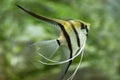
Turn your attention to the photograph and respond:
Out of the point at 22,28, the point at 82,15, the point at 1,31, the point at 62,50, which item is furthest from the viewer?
the point at 82,15

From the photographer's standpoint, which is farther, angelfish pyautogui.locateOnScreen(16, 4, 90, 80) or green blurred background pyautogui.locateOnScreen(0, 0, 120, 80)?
green blurred background pyautogui.locateOnScreen(0, 0, 120, 80)

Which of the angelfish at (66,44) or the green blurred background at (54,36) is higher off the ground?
the angelfish at (66,44)

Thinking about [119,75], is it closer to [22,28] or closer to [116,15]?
[116,15]

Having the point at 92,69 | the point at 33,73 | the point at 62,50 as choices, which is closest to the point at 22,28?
the point at 33,73

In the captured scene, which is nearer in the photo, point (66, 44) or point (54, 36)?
point (66, 44)

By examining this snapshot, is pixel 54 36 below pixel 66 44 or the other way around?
below

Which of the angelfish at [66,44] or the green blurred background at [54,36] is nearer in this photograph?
the angelfish at [66,44]

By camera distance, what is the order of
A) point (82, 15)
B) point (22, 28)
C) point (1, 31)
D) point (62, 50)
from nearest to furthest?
point (62, 50) → point (1, 31) → point (22, 28) → point (82, 15)

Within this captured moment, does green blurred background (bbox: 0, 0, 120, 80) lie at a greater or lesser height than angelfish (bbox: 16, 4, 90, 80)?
lesser
